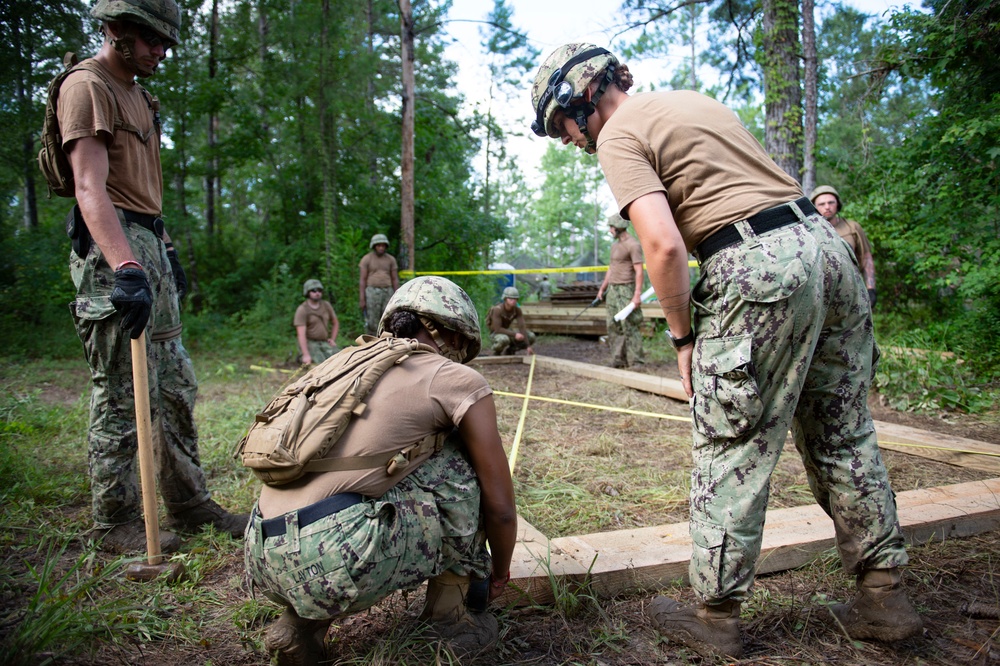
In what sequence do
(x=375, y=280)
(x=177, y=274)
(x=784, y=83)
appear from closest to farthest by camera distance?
1. (x=177, y=274)
2. (x=784, y=83)
3. (x=375, y=280)

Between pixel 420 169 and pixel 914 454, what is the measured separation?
13.5 meters

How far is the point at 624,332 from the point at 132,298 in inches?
270

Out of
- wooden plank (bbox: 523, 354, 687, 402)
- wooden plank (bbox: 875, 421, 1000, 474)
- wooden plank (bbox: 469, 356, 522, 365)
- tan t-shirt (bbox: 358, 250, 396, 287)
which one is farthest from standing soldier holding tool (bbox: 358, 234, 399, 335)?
wooden plank (bbox: 875, 421, 1000, 474)

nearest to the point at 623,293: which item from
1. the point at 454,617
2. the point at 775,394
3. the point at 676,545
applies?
the point at 676,545

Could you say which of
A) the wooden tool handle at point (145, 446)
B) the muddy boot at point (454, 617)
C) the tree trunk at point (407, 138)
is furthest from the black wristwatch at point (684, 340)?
the tree trunk at point (407, 138)

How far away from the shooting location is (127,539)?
2705mm

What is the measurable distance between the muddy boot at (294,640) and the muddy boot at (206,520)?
1.32 meters

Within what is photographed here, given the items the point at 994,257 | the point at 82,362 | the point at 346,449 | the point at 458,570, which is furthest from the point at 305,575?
the point at 82,362

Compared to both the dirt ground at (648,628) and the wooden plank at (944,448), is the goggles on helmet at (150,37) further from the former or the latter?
the wooden plank at (944,448)

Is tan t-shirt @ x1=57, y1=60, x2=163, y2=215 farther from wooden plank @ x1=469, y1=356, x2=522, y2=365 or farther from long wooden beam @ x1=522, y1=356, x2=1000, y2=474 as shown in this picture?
wooden plank @ x1=469, y1=356, x2=522, y2=365

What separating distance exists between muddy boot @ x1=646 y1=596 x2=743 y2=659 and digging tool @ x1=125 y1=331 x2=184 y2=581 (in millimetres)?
1936

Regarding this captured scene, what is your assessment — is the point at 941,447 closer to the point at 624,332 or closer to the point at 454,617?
the point at 454,617

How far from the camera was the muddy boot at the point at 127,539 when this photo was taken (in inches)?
105

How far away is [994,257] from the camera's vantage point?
593cm
